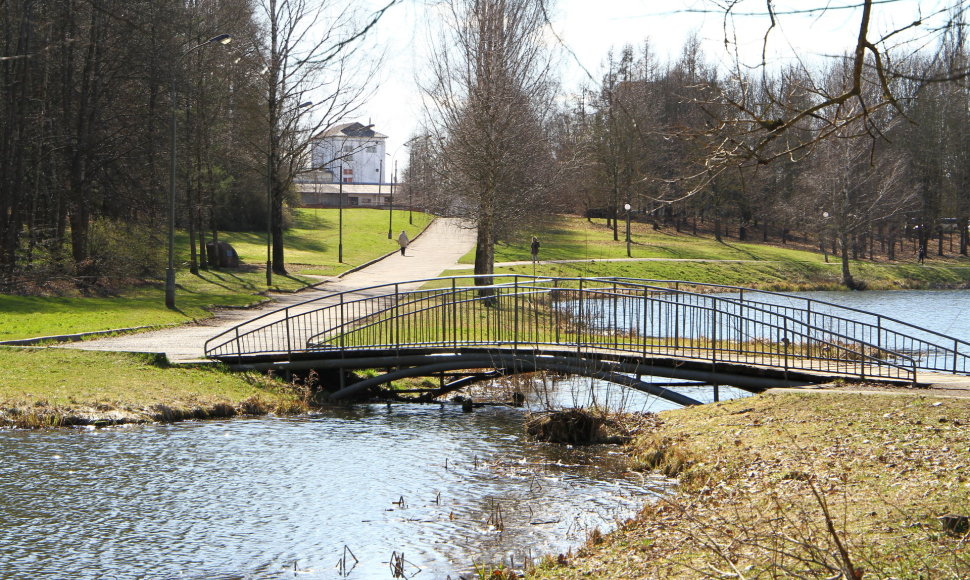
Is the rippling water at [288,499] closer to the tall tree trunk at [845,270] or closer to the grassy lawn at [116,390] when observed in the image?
the grassy lawn at [116,390]

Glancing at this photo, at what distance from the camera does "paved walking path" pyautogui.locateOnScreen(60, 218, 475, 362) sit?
20812mm

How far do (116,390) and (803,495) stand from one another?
12.1 m

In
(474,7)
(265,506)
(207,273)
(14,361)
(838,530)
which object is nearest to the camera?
(838,530)

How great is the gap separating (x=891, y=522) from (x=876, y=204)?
53.6 metres

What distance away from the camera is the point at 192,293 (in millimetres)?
34031

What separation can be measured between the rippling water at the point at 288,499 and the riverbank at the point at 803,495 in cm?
89

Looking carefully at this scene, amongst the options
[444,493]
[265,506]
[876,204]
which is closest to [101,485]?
[265,506]

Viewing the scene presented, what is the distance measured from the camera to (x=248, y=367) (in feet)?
62.0

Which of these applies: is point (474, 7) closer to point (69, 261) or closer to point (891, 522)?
point (69, 261)

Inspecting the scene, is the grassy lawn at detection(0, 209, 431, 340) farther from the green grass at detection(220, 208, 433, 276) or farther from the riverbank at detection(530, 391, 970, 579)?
the riverbank at detection(530, 391, 970, 579)

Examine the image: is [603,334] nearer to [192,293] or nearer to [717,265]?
[192,293]

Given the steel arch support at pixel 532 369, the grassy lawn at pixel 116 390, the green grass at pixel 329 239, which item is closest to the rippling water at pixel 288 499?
the grassy lawn at pixel 116 390

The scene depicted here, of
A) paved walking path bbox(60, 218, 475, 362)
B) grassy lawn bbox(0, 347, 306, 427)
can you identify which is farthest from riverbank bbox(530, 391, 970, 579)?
paved walking path bbox(60, 218, 475, 362)

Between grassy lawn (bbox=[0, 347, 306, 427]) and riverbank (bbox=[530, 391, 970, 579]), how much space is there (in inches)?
292
